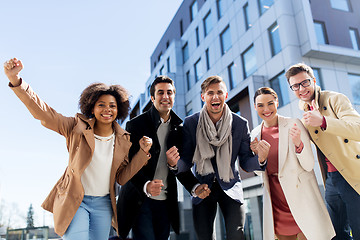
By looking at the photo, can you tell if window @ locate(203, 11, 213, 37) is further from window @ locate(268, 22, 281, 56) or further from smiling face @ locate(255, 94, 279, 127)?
smiling face @ locate(255, 94, 279, 127)

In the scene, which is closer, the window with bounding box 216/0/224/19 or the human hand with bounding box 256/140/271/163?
the human hand with bounding box 256/140/271/163

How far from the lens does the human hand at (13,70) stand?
8.95 feet

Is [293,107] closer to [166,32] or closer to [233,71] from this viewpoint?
[233,71]

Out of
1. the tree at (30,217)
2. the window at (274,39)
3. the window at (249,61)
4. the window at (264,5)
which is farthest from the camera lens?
the tree at (30,217)

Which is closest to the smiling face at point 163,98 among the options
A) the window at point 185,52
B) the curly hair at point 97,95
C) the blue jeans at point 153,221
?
the curly hair at point 97,95

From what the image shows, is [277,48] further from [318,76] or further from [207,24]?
[207,24]

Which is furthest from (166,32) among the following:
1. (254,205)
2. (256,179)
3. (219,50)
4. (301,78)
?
(301,78)

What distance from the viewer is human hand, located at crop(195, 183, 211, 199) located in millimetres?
3400

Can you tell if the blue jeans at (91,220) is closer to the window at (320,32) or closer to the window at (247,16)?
the window at (320,32)

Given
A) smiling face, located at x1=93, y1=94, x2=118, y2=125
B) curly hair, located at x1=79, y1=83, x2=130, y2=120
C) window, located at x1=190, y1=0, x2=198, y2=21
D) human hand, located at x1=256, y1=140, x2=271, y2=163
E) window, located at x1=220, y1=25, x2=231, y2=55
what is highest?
window, located at x1=190, y1=0, x2=198, y2=21

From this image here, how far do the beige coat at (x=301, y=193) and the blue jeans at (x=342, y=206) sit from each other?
9.0 inches

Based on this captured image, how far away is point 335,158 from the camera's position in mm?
3709

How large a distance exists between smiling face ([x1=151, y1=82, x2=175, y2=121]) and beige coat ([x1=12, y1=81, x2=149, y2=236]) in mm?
532

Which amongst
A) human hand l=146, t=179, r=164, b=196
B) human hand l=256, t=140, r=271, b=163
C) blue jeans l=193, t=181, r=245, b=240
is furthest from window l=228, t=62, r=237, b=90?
human hand l=146, t=179, r=164, b=196
